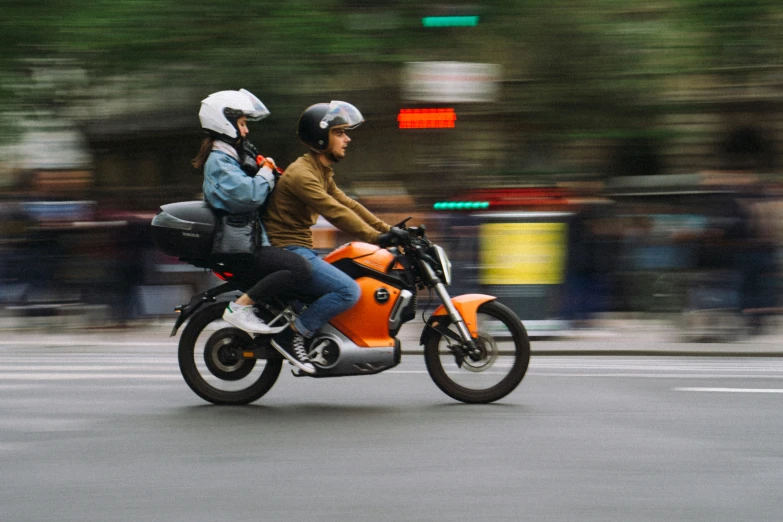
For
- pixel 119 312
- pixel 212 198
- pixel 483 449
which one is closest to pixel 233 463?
pixel 483 449

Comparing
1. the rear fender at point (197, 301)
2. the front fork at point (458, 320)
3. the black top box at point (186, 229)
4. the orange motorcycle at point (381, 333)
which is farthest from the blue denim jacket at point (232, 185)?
the front fork at point (458, 320)

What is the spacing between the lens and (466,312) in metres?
6.73

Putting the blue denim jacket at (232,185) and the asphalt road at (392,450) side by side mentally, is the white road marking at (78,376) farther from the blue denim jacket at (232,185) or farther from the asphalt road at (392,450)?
the blue denim jacket at (232,185)

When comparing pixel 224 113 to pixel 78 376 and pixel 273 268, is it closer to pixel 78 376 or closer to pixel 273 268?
pixel 273 268

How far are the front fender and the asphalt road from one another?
0.44m

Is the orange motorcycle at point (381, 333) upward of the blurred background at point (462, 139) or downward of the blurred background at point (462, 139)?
downward

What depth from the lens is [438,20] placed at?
14703mm

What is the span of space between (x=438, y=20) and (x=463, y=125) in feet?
5.64

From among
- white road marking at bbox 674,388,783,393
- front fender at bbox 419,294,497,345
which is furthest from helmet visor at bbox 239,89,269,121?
white road marking at bbox 674,388,783,393

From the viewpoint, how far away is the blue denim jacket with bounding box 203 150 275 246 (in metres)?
6.36

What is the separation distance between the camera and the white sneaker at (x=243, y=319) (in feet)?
21.5

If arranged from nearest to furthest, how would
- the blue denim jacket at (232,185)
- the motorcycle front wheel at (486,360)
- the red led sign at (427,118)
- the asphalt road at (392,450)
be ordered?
the asphalt road at (392,450) < the blue denim jacket at (232,185) < the motorcycle front wheel at (486,360) < the red led sign at (427,118)

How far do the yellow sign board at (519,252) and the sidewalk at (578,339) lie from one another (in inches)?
22.2

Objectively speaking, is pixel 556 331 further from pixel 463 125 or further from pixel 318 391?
pixel 463 125
